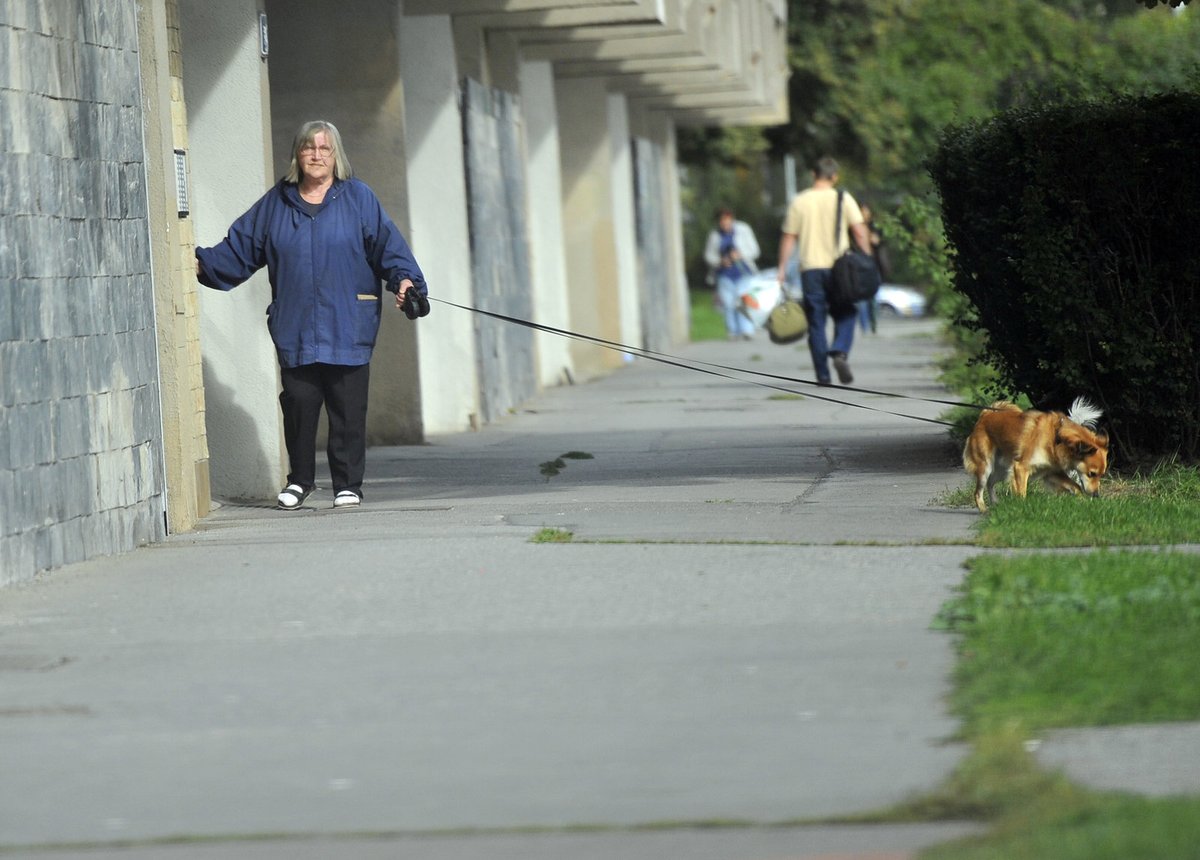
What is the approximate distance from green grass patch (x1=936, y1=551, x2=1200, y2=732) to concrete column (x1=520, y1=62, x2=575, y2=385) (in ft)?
47.8

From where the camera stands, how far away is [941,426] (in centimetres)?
1475

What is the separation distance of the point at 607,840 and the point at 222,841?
0.82 metres

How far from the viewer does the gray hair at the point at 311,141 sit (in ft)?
35.8

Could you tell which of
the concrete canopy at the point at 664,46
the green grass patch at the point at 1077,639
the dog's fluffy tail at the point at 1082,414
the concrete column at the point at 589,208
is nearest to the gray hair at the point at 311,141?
the dog's fluffy tail at the point at 1082,414

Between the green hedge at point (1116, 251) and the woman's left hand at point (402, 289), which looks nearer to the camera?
the green hedge at point (1116, 251)

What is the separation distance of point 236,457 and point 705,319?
33.7 m

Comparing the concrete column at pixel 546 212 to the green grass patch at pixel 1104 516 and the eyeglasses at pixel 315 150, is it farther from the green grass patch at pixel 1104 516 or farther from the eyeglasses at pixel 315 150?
the green grass patch at pixel 1104 516

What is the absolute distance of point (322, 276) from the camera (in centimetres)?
1091

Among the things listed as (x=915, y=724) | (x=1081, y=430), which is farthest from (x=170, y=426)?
(x=915, y=724)

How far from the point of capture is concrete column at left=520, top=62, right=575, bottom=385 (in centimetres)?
2241

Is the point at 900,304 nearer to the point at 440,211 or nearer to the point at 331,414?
the point at 440,211

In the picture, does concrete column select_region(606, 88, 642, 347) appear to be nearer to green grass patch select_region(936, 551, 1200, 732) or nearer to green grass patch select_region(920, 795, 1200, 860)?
green grass patch select_region(936, 551, 1200, 732)

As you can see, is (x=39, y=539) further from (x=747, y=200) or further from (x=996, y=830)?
(x=747, y=200)

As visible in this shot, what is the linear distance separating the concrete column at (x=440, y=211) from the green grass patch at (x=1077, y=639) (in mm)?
8856
